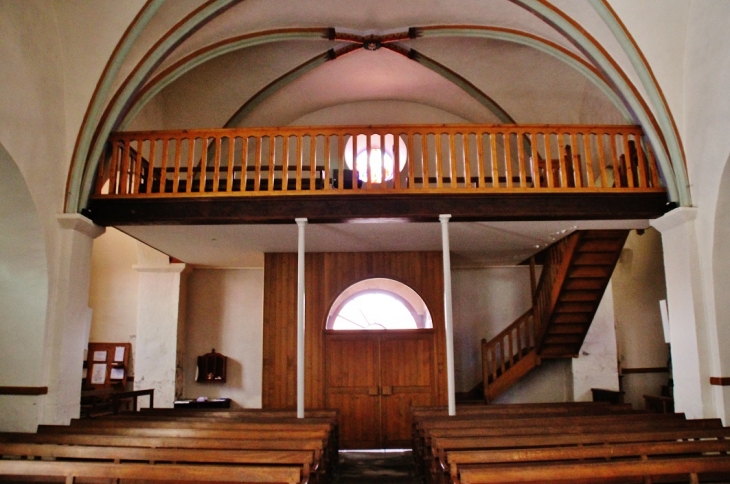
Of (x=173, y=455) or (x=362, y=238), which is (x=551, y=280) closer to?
(x=362, y=238)

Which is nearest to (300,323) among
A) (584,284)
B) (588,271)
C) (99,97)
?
(99,97)

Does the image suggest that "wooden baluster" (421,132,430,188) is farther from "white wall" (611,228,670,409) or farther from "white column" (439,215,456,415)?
"white wall" (611,228,670,409)

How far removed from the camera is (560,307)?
11914mm

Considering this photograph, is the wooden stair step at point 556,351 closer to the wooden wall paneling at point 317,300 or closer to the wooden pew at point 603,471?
the wooden wall paneling at point 317,300

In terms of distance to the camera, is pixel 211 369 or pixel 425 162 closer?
pixel 425 162

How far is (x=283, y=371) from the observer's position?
12.4 m

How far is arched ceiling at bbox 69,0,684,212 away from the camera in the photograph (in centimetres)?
917

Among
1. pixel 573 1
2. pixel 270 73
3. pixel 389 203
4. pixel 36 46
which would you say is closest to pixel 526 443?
pixel 389 203

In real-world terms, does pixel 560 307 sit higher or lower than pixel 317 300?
lower

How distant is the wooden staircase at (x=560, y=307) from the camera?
10.9 metres

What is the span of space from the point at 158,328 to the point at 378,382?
531cm

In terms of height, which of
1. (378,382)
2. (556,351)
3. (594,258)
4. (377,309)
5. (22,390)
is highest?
(594,258)

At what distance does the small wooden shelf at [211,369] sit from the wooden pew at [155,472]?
8.68 m

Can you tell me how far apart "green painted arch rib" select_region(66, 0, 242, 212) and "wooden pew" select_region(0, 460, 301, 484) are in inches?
186
